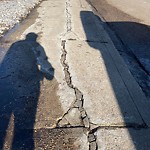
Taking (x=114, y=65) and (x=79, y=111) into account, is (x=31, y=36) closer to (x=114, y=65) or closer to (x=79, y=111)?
(x=114, y=65)

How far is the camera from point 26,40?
650 cm

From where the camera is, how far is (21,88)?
14.8 feet

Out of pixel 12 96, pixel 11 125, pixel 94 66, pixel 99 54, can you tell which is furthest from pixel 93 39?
pixel 11 125

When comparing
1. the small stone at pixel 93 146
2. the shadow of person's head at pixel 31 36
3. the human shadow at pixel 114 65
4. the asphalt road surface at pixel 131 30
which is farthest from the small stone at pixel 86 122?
the shadow of person's head at pixel 31 36

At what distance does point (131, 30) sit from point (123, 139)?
5119 mm

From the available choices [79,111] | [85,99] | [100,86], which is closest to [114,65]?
[100,86]

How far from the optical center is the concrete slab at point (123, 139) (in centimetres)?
332

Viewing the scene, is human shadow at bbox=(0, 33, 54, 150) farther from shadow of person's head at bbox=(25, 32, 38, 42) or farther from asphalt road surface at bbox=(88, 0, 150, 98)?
asphalt road surface at bbox=(88, 0, 150, 98)

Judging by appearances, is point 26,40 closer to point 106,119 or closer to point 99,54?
point 99,54

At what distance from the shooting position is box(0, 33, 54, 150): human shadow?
11.3 feet

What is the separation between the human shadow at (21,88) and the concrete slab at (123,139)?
2.90 feet

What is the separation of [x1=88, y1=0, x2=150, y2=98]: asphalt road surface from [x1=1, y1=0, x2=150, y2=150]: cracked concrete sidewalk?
38 centimetres

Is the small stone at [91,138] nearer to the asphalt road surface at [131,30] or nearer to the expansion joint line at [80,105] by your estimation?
the expansion joint line at [80,105]

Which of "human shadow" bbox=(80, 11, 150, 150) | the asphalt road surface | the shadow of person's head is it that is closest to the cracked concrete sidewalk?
"human shadow" bbox=(80, 11, 150, 150)
